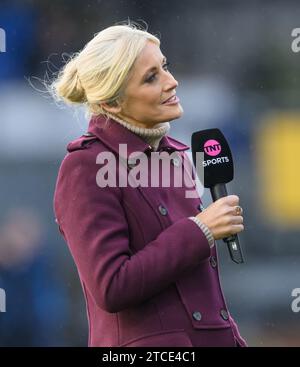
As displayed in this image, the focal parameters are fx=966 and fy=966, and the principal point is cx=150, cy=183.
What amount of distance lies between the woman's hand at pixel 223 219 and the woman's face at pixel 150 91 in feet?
0.72

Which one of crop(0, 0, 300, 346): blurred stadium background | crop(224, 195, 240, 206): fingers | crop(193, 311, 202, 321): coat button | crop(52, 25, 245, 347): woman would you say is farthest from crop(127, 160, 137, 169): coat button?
crop(0, 0, 300, 346): blurred stadium background

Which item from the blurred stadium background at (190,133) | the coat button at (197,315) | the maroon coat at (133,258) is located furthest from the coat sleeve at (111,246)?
the blurred stadium background at (190,133)

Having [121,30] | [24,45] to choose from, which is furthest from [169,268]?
[24,45]

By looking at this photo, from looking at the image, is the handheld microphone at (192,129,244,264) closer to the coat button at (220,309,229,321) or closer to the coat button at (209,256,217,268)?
the coat button at (209,256,217,268)

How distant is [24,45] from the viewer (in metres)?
5.26

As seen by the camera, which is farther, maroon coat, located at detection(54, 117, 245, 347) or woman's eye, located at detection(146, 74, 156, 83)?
woman's eye, located at detection(146, 74, 156, 83)

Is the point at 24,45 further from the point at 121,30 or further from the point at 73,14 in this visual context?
the point at 121,30

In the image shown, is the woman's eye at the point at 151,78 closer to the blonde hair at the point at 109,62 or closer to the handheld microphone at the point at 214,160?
the blonde hair at the point at 109,62

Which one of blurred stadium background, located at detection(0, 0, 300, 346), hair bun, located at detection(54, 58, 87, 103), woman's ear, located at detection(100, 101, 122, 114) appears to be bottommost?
blurred stadium background, located at detection(0, 0, 300, 346)

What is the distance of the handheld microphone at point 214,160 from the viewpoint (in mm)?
2086

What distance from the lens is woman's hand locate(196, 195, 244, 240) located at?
6.45ft

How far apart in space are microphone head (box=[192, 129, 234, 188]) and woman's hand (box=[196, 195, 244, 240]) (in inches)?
4.0

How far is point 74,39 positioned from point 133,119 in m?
3.36

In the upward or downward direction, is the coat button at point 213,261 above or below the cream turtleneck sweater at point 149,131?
below
